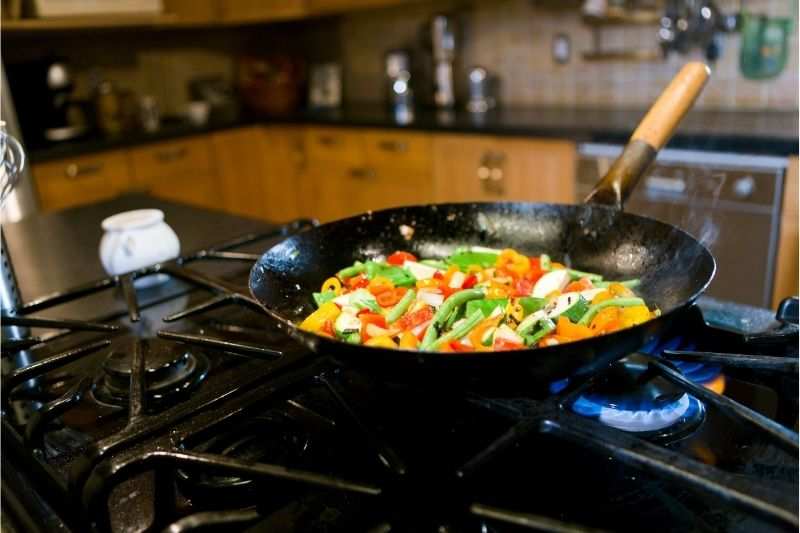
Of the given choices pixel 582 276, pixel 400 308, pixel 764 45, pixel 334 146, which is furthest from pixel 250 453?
pixel 334 146

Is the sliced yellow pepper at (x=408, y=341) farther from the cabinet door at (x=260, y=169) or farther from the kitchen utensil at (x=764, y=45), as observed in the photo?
the cabinet door at (x=260, y=169)

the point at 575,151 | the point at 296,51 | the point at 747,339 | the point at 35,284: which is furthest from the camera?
the point at 296,51

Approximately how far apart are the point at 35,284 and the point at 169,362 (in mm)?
539

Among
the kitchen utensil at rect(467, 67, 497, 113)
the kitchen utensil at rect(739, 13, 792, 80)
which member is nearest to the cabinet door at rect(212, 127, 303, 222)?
the kitchen utensil at rect(467, 67, 497, 113)

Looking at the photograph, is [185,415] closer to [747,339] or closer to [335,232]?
[335,232]

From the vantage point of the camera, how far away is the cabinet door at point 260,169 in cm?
324

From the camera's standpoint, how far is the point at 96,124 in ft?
10.8

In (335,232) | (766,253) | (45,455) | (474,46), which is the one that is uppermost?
(474,46)

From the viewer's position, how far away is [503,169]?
96.3 inches

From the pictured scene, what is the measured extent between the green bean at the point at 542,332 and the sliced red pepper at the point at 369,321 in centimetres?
15

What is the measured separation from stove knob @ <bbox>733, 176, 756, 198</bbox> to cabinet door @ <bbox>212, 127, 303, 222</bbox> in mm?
2000

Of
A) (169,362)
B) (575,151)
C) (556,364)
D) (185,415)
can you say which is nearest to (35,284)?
(169,362)

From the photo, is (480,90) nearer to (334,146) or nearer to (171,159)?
(334,146)

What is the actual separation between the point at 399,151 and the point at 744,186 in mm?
1368
